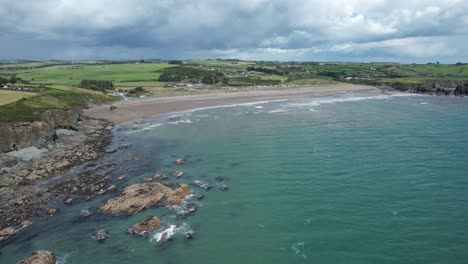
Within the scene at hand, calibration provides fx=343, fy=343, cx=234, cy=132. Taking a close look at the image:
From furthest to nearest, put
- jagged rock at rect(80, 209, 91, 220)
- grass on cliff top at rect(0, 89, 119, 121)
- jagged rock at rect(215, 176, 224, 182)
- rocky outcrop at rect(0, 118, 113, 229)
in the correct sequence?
grass on cliff top at rect(0, 89, 119, 121)
jagged rock at rect(215, 176, 224, 182)
rocky outcrop at rect(0, 118, 113, 229)
jagged rock at rect(80, 209, 91, 220)

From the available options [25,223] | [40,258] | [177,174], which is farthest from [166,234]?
[177,174]

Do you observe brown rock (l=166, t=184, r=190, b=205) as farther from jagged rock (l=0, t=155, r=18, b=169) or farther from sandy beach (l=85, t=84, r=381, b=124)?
sandy beach (l=85, t=84, r=381, b=124)

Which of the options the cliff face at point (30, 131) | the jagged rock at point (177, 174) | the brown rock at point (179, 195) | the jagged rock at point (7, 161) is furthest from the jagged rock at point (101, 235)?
the cliff face at point (30, 131)

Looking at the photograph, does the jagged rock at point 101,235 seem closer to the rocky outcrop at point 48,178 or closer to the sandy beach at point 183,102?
the rocky outcrop at point 48,178

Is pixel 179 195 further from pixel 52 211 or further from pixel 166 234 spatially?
pixel 52 211

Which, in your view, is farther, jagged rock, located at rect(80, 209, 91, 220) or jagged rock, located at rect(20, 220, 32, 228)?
jagged rock, located at rect(80, 209, 91, 220)

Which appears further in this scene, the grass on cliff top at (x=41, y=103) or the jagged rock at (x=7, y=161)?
the grass on cliff top at (x=41, y=103)

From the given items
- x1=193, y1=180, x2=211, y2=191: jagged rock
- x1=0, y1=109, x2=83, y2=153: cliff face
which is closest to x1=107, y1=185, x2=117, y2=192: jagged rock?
x1=193, y1=180, x2=211, y2=191: jagged rock
